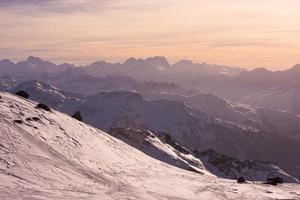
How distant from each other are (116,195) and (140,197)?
7.07 ft

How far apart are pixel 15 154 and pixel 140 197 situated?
11166 millimetres

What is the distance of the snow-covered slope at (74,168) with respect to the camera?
35.7 metres

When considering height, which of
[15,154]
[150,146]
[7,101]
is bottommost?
[150,146]

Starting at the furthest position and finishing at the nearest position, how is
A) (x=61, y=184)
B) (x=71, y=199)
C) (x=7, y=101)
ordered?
(x=7, y=101) < (x=61, y=184) < (x=71, y=199)

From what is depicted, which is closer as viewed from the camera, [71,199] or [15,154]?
[71,199]

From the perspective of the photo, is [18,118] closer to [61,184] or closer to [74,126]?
[74,126]

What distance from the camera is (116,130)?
145 meters

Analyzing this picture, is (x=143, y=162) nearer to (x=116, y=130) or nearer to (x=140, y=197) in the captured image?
(x=140, y=197)

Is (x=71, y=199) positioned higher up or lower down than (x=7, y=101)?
lower down

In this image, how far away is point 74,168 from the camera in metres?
42.3

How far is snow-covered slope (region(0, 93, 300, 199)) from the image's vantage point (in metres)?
35.7

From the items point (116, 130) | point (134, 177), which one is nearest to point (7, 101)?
point (134, 177)

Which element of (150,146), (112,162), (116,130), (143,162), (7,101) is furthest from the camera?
(116,130)

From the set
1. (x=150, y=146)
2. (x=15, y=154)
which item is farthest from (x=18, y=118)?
(x=150, y=146)
